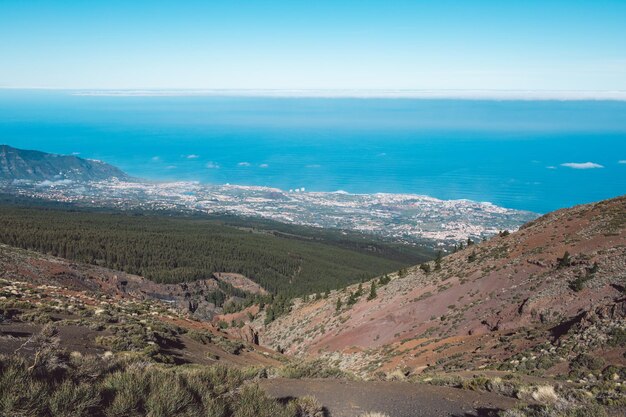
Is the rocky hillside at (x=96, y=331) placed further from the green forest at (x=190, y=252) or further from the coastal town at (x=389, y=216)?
the coastal town at (x=389, y=216)

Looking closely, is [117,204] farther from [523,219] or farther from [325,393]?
[325,393]

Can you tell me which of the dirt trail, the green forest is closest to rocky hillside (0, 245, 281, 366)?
the dirt trail

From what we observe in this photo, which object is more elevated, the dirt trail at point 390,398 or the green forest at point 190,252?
the dirt trail at point 390,398

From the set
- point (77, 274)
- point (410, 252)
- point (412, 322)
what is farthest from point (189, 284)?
point (410, 252)

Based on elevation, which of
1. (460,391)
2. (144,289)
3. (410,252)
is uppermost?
(460,391)

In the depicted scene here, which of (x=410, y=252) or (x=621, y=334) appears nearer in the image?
(x=621, y=334)

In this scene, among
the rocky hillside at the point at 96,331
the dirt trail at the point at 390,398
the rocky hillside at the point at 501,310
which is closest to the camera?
the dirt trail at the point at 390,398

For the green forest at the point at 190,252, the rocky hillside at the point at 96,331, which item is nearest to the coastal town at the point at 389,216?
the green forest at the point at 190,252
